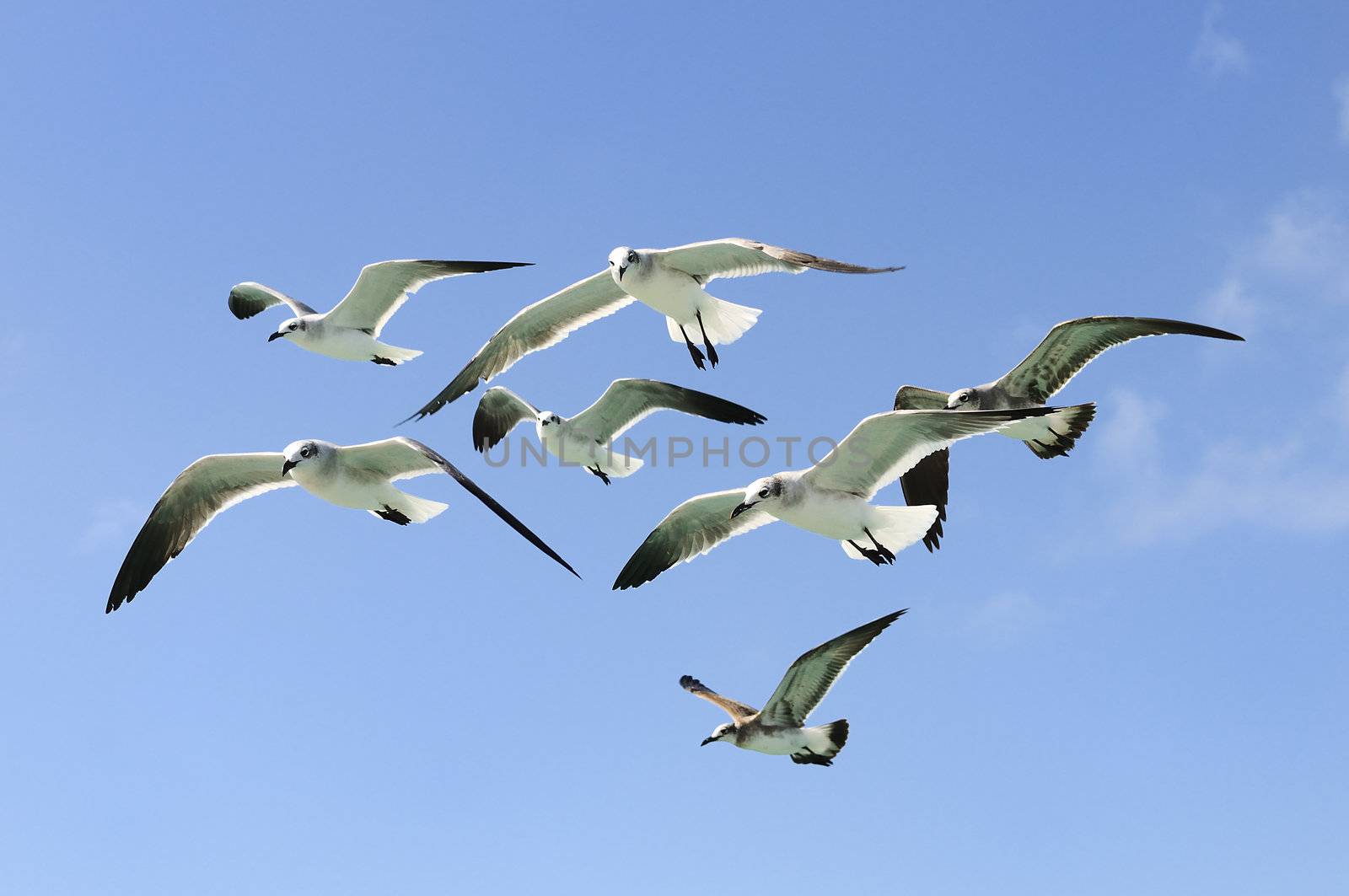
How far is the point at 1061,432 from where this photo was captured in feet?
40.0

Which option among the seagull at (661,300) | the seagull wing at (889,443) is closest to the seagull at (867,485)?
the seagull wing at (889,443)

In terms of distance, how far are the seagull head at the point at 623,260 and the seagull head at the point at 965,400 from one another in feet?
11.0

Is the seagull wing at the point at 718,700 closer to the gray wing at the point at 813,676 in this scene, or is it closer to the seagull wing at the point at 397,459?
the gray wing at the point at 813,676

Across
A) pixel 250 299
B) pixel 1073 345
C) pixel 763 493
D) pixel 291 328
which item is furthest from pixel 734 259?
pixel 250 299

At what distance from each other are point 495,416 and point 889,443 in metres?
6.27

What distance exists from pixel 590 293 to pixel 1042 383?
14.9 ft

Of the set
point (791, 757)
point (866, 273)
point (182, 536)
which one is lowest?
point (791, 757)

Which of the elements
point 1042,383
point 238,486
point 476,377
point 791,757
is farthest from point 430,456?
point 1042,383

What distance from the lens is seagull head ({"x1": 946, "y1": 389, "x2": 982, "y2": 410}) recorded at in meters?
12.6

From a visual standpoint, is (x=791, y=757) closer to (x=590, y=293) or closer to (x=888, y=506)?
(x=888, y=506)

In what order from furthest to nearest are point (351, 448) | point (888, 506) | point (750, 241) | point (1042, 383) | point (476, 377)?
→ point (476, 377), point (1042, 383), point (750, 241), point (351, 448), point (888, 506)

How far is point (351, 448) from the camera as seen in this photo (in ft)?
35.5

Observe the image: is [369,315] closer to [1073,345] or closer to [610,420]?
[610,420]

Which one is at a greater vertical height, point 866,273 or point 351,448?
point 866,273
